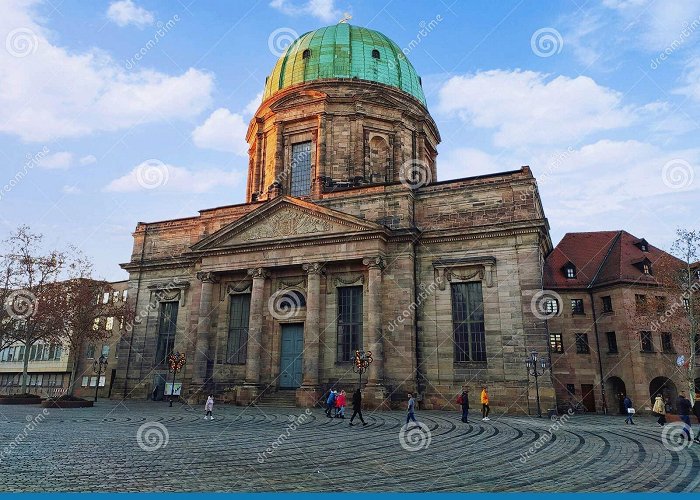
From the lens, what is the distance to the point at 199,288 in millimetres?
36688

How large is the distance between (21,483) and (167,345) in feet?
100

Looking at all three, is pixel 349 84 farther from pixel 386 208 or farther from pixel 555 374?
pixel 555 374

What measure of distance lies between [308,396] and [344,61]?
27344 millimetres

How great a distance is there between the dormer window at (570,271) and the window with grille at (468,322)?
36.5 feet

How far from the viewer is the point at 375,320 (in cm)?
2942

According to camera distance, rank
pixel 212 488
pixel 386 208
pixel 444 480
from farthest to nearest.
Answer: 1. pixel 386 208
2. pixel 444 480
3. pixel 212 488

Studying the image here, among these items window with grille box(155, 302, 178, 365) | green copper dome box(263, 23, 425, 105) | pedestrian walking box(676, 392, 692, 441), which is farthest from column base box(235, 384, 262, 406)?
green copper dome box(263, 23, 425, 105)

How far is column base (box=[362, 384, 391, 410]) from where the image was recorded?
27.8 meters

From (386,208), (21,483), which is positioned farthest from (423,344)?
(21,483)

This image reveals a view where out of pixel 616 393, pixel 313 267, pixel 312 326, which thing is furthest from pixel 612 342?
pixel 313 267

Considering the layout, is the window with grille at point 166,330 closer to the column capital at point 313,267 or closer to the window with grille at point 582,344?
the column capital at point 313,267

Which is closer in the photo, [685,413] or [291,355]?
[685,413]

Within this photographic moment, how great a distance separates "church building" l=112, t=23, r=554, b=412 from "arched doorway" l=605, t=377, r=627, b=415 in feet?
34.4

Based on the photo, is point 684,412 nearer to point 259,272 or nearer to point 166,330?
point 259,272
